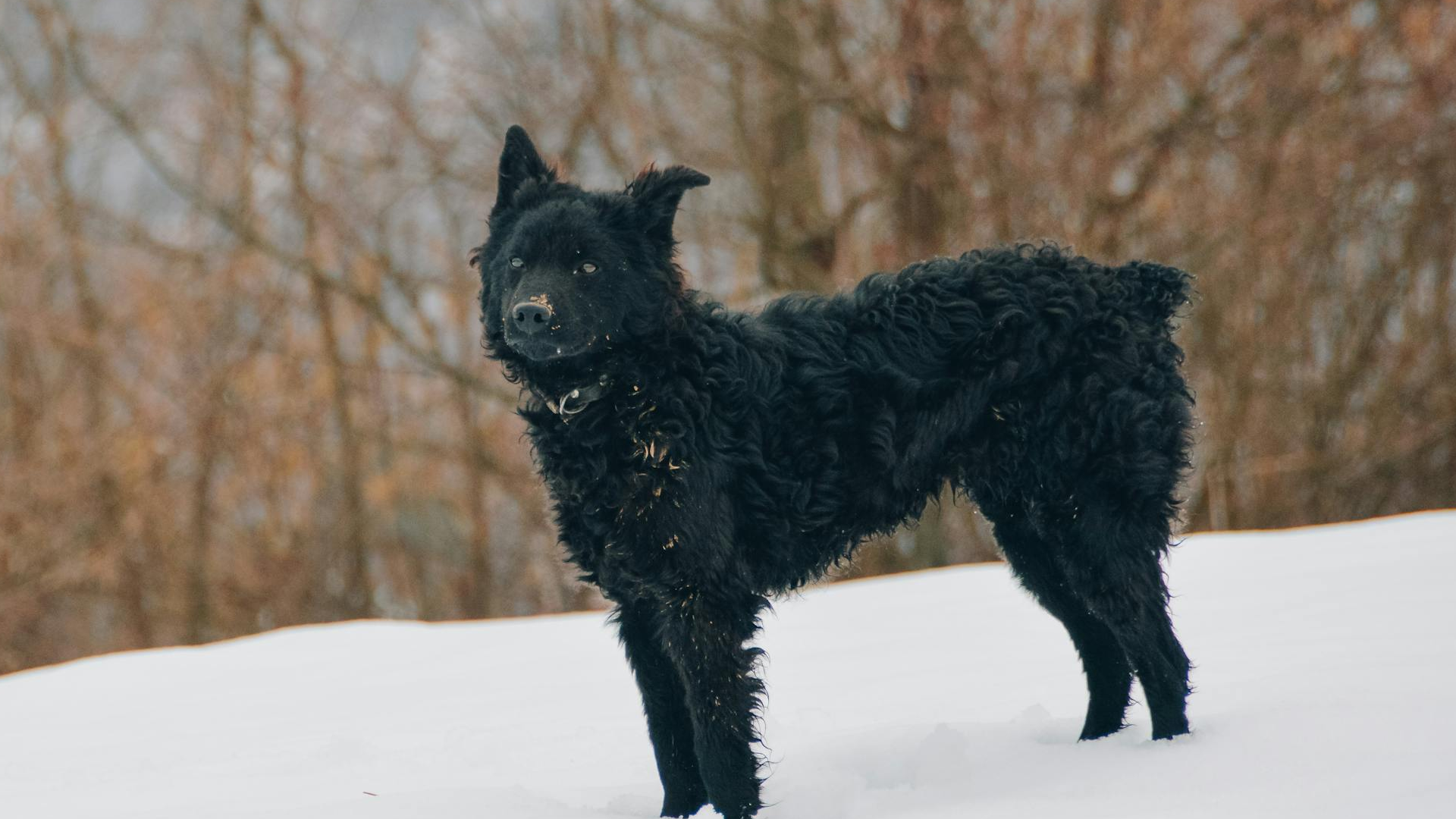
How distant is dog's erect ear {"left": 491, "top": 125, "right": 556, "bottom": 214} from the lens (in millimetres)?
5117

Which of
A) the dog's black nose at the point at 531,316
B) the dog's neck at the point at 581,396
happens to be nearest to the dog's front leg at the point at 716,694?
the dog's neck at the point at 581,396

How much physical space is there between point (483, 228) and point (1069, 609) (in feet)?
53.6

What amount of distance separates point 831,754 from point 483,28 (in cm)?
1592

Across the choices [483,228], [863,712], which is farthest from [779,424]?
[483,228]

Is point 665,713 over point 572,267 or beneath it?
beneath

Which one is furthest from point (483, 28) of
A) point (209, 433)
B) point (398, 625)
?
point (398, 625)

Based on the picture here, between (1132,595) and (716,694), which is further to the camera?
(1132,595)

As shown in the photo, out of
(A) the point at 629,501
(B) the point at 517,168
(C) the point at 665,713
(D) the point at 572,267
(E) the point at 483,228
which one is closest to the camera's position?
(A) the point at 629,501

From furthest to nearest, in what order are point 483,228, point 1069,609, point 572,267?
point 483,228 < point 1069,609 < point 572,267

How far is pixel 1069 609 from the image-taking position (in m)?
5.46

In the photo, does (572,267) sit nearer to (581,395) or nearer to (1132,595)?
(581,395)

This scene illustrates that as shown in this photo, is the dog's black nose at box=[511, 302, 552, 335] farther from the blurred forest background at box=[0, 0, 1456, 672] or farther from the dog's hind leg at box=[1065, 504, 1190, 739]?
the blurred forest background at box=[0, 0, 1456, 672]

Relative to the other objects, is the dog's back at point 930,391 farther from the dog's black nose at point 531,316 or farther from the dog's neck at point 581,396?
the dog's black nose at point 531,316

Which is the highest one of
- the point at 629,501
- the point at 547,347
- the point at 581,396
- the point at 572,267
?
the point at 572,267
